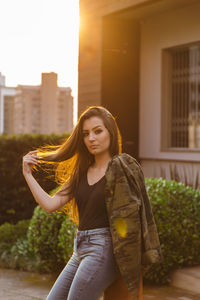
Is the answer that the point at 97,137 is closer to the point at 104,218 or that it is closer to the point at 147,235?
the point at 104,218

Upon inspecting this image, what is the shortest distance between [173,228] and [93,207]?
Answer: 304cm

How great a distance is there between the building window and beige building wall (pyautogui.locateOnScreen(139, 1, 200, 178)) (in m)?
0.17

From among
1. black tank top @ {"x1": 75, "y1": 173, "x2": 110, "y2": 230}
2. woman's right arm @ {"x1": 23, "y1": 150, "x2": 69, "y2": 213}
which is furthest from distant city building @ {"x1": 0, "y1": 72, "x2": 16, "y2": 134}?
black tank top @ {"x1": 75, "y1": 173, "x2": 110, "y2": 230}

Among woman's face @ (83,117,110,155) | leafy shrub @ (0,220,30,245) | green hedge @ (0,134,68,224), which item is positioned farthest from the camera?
green hedge @ (0,134,68,224)

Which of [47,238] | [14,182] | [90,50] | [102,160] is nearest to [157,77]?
[90,50]

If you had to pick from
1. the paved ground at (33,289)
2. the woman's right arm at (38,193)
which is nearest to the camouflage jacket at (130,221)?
the woman's right arm at (38,193)

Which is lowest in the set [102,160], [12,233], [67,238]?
[12,233]

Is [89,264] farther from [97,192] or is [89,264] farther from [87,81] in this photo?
[87,81]

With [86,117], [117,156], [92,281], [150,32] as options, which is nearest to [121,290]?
[92,281]

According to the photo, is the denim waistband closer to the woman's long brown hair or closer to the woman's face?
the woman's long brown hair

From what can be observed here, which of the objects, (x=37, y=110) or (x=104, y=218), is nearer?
(x=104, y=218)

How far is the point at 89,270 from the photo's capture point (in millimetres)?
2918

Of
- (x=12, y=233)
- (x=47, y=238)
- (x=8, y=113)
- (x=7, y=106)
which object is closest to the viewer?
(x=47, y=238)

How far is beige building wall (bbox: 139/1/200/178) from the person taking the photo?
9156mm
